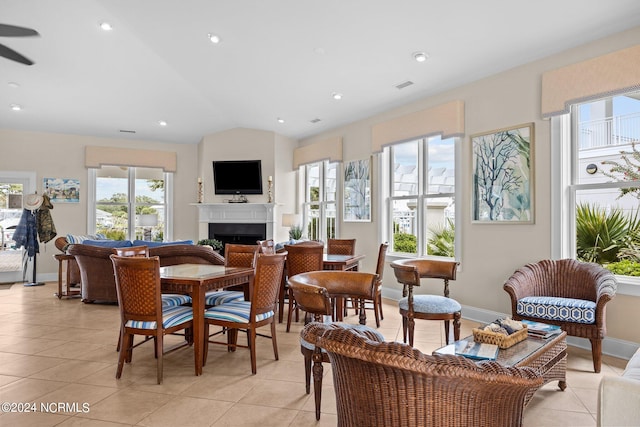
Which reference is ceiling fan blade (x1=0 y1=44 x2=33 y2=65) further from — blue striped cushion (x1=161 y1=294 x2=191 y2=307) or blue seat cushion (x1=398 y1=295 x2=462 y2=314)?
blue seat cushion (x1=398 y1=295 x2=462 y2=314)

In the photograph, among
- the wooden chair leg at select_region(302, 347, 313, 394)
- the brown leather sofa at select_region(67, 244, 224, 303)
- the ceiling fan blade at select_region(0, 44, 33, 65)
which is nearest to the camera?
the wooden chair leg at select_region(302, 347, 313, 394)

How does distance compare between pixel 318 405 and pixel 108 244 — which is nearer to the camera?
pixel 318 405

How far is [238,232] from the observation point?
27.0 feet

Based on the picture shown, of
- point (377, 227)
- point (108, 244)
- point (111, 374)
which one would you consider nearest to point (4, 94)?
point (108, 244)

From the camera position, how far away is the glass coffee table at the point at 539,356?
2213 mm

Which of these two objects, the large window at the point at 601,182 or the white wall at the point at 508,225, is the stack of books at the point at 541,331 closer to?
the white wall at the point at 508,225

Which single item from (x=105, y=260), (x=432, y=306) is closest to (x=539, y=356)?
(x=432, y=306)

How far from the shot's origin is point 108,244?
5.85 meters

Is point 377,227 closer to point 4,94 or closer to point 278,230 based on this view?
point 278,230

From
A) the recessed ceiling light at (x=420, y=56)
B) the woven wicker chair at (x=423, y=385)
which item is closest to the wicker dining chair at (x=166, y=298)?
the woven wicker chair at (x=423, y=385)

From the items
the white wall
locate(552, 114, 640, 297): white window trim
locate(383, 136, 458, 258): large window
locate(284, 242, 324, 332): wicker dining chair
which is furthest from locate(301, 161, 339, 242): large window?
locate(552, 114, 640, 297): white window trim

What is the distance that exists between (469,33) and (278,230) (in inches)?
207

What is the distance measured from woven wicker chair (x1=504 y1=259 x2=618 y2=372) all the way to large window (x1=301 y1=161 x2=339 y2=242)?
4041 mm

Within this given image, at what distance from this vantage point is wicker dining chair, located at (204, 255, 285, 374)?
3207 millimetres
